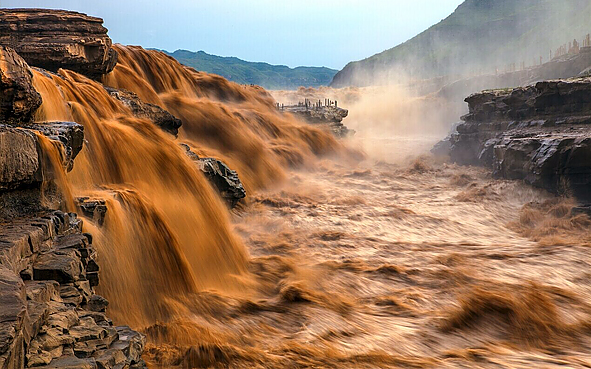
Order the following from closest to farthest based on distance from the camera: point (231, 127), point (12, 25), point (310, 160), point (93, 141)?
point (93, 141) → point (12, 25) → point (231, 127) → point (310, 160)

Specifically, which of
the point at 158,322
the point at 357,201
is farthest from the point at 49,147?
the point at 357,201

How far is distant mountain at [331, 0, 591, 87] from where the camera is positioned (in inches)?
2542

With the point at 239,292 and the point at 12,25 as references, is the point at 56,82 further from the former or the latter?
the point at 239,292

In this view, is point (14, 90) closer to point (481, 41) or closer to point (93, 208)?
point (93, 208)

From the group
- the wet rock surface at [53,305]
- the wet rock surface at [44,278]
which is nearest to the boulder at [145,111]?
the wet rock surface at [44,278]

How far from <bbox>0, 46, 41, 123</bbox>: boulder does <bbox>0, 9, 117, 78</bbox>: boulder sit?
437 centimetres

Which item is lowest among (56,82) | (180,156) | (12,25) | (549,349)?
(549,349)

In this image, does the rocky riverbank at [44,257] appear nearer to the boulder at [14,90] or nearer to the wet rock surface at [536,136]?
the boulder at [14,90]

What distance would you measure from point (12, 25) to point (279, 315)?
24.6 feet

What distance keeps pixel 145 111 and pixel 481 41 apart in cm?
7776

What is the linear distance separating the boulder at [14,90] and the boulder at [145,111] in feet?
13.1

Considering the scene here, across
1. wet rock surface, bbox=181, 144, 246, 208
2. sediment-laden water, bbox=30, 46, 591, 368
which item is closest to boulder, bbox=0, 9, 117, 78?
sediment-laden water, bbox=30, 46, 591, 368

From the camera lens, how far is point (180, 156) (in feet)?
26.6

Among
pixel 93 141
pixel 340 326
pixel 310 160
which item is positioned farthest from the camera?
pixel 310 160
